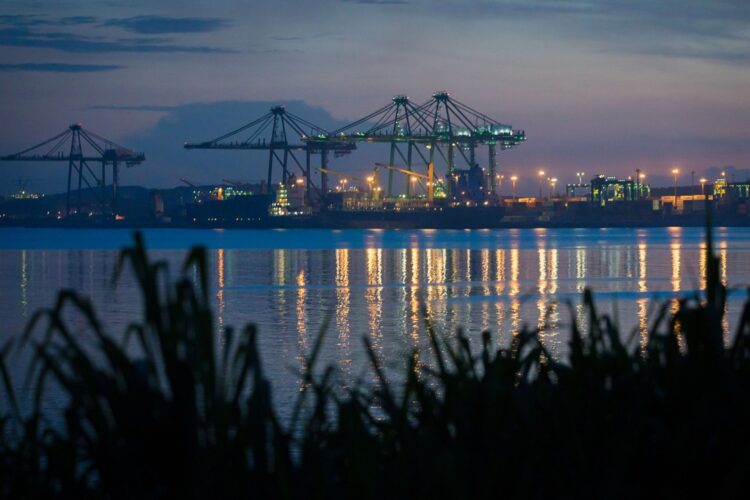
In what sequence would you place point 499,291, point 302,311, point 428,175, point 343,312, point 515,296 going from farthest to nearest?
point 428,175 < point 499,291 < point 515,296 < point 302,311 < point 343,312

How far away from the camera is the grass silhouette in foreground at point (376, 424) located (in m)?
1.50

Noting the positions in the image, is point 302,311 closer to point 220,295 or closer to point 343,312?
point 343,312

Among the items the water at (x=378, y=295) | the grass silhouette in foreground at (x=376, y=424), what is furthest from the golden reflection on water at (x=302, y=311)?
the grass silhouette in foreground at (x=376, y=424)

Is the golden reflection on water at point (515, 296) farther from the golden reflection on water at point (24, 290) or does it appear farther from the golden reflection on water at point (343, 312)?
the golden reflection on water at point (24, 290)

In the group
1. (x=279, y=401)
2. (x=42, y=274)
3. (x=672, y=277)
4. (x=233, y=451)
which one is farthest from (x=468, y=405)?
(x=42, y=274)

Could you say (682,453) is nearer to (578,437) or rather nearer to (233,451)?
(578,437)

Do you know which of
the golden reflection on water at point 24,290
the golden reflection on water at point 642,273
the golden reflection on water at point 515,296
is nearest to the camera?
the golden reflection on water at point 515,296

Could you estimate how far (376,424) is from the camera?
7.69 feet

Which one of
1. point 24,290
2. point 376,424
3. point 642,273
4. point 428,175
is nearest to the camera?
point 376,424

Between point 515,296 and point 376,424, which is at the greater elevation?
point 376,424

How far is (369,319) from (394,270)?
11.7m

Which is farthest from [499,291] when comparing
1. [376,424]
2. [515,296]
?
[376,424]

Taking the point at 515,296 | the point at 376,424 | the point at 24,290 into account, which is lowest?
the point at 515,296

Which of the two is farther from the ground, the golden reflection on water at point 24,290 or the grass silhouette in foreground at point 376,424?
the grass silhouette in foreground at point 376,424
